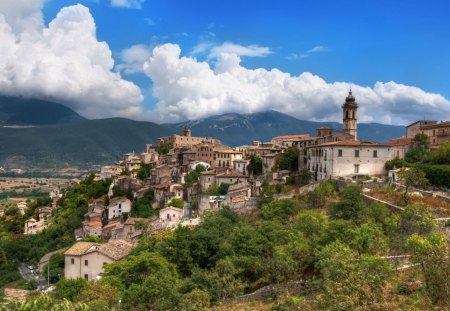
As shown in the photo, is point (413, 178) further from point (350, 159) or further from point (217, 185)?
point (217, 185)

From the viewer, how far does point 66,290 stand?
3484 cm

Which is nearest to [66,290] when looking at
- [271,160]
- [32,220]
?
[271,160]

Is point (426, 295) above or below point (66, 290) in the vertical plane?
above

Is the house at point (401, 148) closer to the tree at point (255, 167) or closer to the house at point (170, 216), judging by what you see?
the tree at point (255, 167)

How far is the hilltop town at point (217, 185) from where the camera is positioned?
49.3 metres

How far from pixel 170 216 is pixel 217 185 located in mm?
10497

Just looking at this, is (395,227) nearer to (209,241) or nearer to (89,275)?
(209,241)

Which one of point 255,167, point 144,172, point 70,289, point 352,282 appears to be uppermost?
point 255,167

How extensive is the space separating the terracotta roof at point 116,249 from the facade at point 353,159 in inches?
980

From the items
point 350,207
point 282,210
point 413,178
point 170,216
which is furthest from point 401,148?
point 170,216

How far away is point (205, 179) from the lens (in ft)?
232

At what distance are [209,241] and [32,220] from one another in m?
59.3

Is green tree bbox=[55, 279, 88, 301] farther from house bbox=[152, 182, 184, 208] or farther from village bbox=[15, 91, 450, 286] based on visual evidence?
house bbox=[152, 182, 184, 208]

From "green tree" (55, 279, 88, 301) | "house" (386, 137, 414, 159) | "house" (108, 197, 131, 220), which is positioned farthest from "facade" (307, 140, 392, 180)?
"house" (108, 197, 131, 220)
